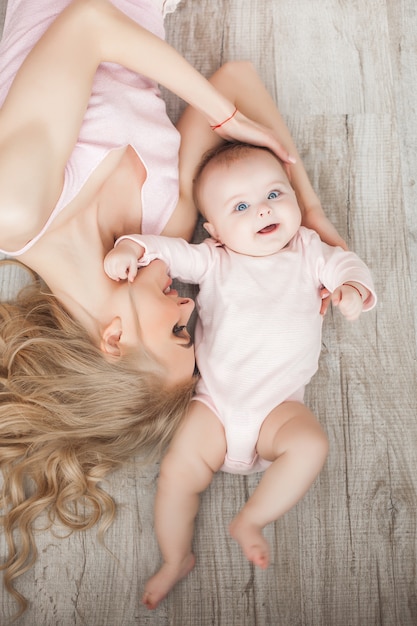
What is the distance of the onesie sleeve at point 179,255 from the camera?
121 centimetres

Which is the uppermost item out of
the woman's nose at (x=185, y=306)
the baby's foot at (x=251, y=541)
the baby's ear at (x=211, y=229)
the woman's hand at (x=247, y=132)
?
the woman's hand at (x=247, y=132)

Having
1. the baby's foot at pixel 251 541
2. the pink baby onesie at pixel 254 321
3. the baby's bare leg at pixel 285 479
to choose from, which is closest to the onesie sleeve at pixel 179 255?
the pink baby onesie at pixel 254 321

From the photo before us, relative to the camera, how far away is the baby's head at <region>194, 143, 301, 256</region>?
3.97 feet

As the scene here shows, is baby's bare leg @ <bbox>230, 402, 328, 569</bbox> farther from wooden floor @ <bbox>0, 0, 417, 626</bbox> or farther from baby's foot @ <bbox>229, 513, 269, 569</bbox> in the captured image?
wooden floor @ <bbox>0, 0, 417, 626</bbox>

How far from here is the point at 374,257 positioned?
1.41 metres

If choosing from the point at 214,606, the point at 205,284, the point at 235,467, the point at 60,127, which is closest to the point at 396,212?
the point at 205,284

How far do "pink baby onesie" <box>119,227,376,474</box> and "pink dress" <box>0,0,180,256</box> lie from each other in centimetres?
11

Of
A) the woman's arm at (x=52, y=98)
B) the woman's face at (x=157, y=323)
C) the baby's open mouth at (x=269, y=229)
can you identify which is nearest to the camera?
the woman's arm at (x=52, y=98)

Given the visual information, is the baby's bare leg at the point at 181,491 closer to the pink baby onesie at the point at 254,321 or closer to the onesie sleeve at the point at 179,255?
the pink baby onesie at the point at 254,321

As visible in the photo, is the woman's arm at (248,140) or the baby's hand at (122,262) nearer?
the baby's hand at (122,262)

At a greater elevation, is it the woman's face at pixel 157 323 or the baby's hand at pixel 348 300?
the woman's face at pixel 157 323

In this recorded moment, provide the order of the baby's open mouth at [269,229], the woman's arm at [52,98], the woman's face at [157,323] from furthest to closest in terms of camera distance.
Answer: the baby's open mouth at [269,229], the woman's face at [157,323], the woman's arm at [52,98]

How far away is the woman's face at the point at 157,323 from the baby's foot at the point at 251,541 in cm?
29

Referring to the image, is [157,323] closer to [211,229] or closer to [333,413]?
Result: [211,229]
